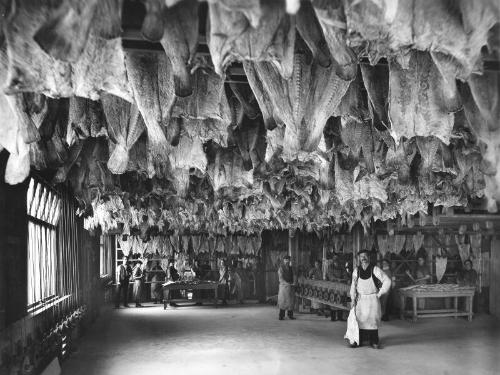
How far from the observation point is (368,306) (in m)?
10.4

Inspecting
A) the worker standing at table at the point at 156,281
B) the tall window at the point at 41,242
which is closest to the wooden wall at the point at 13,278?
the tall window at the point at 41,242

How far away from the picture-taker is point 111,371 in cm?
870

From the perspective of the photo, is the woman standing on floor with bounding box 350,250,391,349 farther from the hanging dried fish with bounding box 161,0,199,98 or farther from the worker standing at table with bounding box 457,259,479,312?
the hanging dried fish with bounding box 161,0,199,98

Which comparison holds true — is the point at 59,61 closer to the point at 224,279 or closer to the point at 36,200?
the point at 36,200

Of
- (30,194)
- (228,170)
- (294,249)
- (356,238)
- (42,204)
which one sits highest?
(228,170)

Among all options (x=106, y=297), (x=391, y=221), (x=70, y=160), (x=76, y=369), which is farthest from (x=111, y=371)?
(x=106, y=297)

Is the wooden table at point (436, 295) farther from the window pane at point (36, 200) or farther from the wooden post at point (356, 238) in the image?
the window pane at point (36, 200)

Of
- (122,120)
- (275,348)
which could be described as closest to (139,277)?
(275,348)

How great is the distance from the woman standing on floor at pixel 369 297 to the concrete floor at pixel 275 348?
375 mm

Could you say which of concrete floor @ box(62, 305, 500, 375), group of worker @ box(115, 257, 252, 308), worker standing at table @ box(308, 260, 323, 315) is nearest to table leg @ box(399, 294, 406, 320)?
concrete floor @ box(62, 305, 500, 375)

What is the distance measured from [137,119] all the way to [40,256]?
16.4ft

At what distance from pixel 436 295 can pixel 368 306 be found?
4.65 meters

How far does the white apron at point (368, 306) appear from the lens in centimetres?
1040

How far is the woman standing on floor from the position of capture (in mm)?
10398
